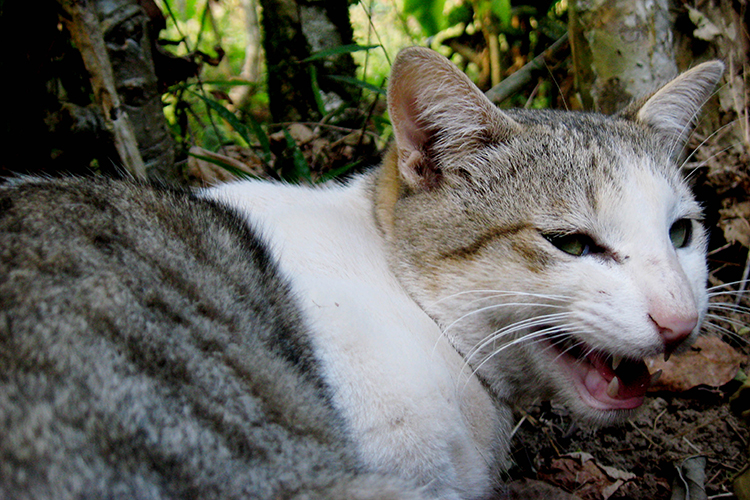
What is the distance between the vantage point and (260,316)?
1.46 m

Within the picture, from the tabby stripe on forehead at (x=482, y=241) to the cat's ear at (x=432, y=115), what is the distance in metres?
0.29

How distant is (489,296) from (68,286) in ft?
3.81

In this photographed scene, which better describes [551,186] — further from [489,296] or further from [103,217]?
[103,217]

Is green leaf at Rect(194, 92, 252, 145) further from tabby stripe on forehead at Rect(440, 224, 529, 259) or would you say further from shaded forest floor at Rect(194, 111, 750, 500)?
shaded forest floor at Rect(194, 111, 750, 500)

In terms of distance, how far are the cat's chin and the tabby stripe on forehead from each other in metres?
0.37

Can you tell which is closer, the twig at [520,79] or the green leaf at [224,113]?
the green leaf at [224,113]

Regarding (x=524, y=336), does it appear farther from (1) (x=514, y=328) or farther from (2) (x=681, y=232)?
(2) (x=681, y=232)

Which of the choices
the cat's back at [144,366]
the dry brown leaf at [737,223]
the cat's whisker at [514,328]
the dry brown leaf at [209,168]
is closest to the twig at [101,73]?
the dry brown leaf at [209,168]

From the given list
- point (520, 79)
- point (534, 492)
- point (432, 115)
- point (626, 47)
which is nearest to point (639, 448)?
point (534, 492)

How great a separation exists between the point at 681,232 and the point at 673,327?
653 mm

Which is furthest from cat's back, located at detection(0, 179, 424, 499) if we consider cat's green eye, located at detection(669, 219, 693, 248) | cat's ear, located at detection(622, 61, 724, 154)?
cat's ear, located at detection(622, 61, 724, 154)

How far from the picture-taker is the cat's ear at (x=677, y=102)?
222 centimetres

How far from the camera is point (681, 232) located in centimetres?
203

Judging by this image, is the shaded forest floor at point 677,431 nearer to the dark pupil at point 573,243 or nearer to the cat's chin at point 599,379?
the cat's chin at point 599,379
